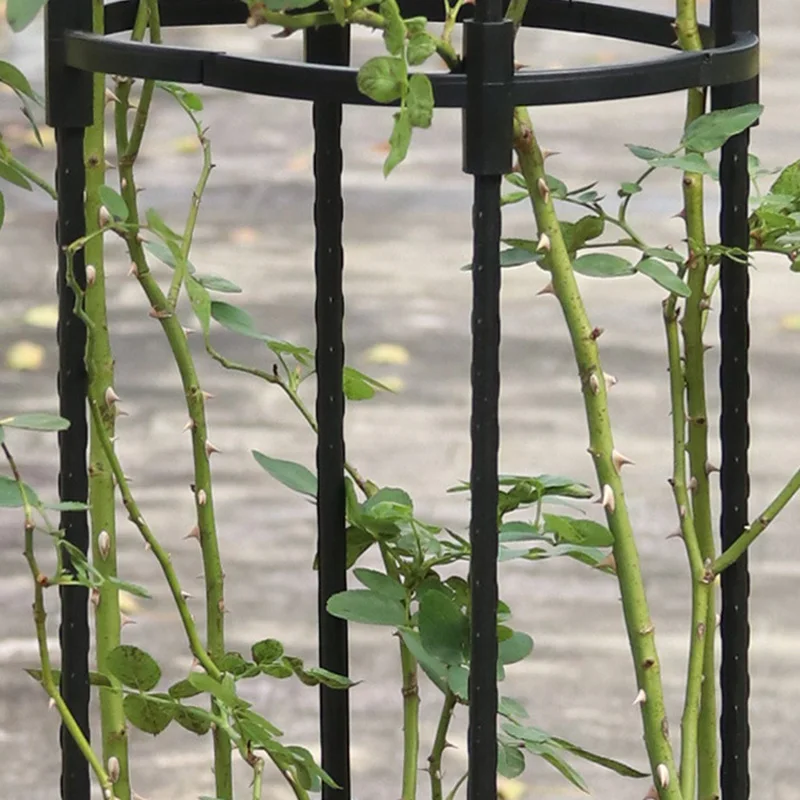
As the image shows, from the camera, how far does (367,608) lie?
1.24 metres

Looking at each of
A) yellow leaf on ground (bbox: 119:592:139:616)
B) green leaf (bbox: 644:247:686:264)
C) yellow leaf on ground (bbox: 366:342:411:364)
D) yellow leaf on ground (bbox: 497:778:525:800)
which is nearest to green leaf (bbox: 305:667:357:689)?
green leaf (bbox: 644:247:686:264)

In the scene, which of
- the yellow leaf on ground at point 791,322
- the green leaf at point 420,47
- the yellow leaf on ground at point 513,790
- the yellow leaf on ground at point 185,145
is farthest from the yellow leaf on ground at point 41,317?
the green leaf at point 420,47

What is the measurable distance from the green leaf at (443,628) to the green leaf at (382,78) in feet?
1.22

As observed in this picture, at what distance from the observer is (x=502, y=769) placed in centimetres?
132

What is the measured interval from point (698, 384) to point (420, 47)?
388 millimetres

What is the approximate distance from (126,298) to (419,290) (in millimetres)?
706

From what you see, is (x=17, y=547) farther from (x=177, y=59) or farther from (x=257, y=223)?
(x=177, y=59)

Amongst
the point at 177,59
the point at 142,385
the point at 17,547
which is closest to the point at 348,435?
the point at 142,385

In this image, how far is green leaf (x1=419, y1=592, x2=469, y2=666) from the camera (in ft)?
4.01

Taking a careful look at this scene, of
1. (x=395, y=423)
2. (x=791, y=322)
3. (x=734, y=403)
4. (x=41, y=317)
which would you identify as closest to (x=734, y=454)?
(x=734, y=403)

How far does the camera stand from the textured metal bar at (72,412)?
124 cm

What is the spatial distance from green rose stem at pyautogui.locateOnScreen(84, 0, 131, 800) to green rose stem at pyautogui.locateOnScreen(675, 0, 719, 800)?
40 centimetres

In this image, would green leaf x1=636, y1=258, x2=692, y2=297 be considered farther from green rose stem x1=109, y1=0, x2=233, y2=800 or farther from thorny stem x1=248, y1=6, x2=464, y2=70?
green rose stem x1=109, y1=0, x2=233, y2=800

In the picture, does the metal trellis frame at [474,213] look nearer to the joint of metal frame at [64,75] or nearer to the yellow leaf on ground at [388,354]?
the joint of metal frame at [64,75]
